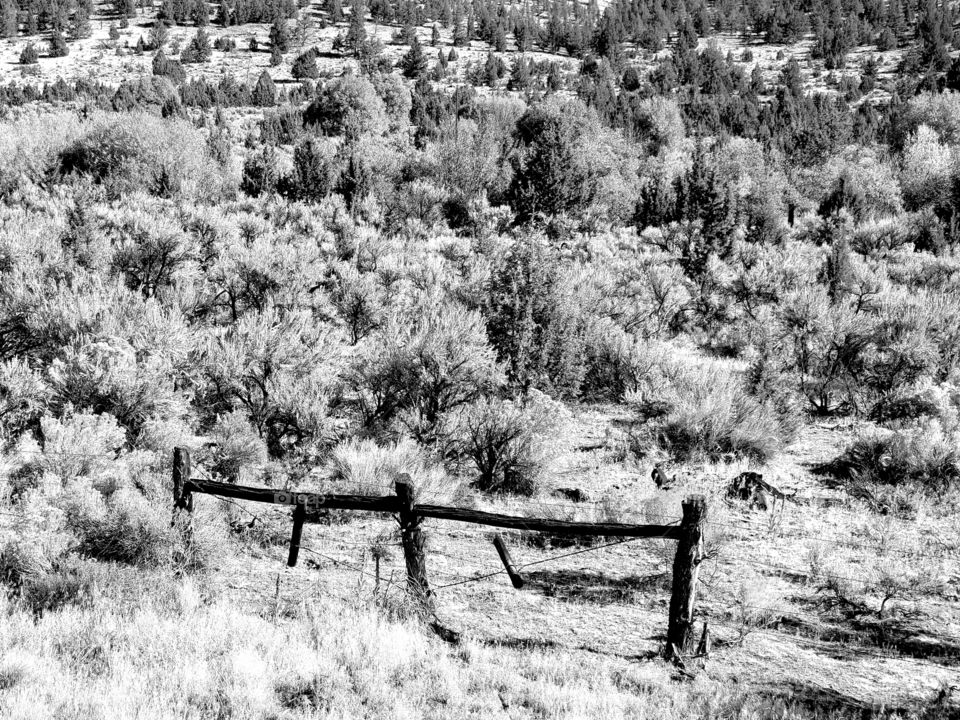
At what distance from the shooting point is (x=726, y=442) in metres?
11.3

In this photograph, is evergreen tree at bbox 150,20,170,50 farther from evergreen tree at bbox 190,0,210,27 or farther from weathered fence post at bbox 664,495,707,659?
weathered fence post at bbox 664,495,707,659

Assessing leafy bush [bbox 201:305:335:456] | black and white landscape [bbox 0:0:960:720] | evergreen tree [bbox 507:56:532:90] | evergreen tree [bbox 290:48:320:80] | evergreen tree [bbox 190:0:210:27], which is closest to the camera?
black and white landscape [bbox 0:0:960:720]

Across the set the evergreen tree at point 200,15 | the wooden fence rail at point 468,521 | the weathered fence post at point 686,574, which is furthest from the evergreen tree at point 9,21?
the weathered fence post at point 686,574

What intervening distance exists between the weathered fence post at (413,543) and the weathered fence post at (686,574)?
7.43ft

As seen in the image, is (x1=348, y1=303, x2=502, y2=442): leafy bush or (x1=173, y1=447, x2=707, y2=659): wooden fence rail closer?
(x1=173, y1=447, x2=707, y2=659): wooden fence rail

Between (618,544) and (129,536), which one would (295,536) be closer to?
(129,536)

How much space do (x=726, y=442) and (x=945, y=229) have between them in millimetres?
22896

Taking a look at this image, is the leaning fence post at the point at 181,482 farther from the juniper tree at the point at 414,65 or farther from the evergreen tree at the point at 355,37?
the evergreen tree at the point at 355,37

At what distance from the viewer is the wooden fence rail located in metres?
5.60

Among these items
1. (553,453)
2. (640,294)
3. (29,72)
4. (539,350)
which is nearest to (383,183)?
(640,294)

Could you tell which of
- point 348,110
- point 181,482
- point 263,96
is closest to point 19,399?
point 181,482

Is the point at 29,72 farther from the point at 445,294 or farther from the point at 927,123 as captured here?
the point at 927,123

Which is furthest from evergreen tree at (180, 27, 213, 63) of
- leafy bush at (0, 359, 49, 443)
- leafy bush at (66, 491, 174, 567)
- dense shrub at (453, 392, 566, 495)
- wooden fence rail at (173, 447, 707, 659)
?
wooden fence rail at (173, 447, 707, 659)

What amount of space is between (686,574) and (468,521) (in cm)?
206
